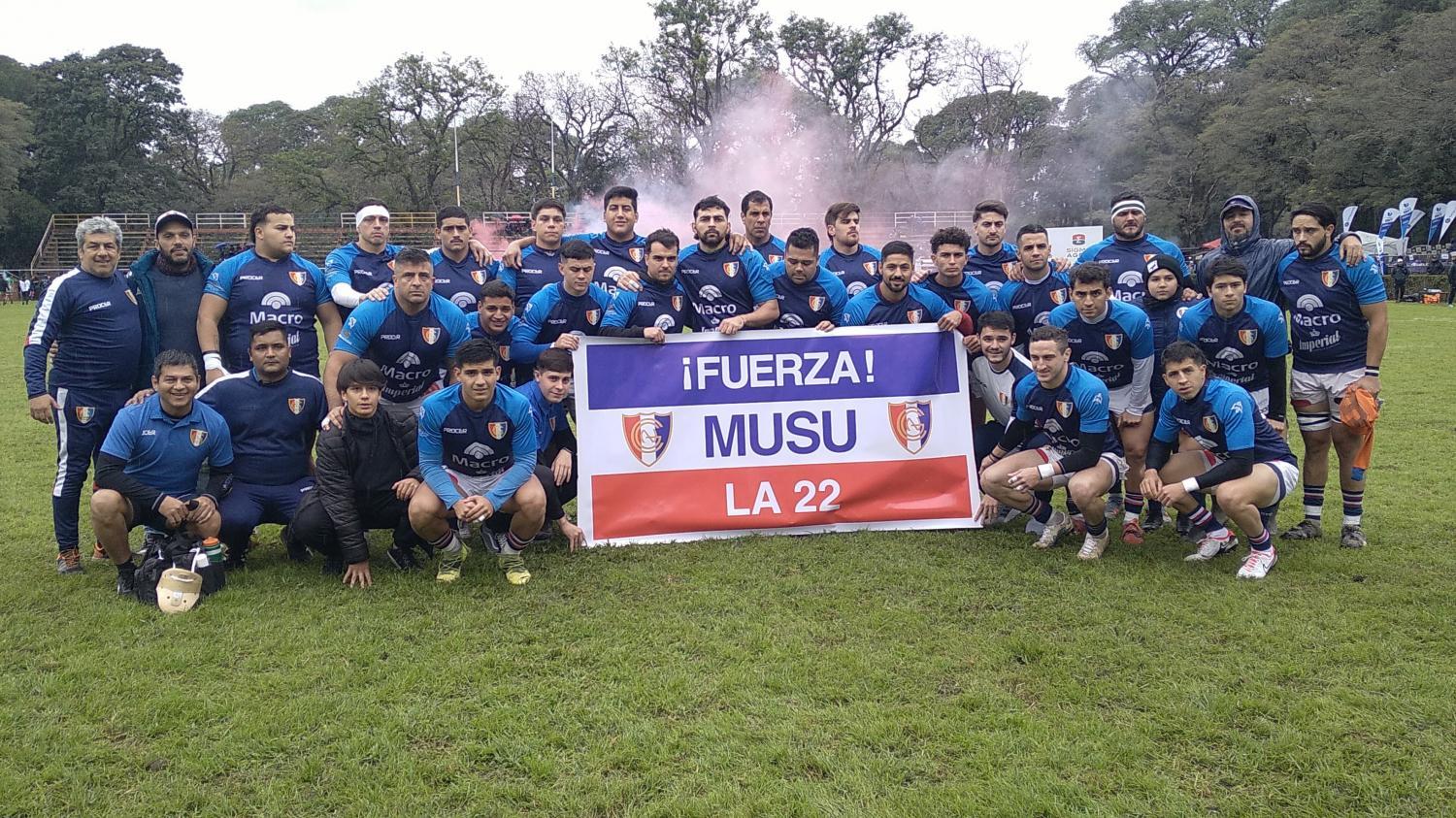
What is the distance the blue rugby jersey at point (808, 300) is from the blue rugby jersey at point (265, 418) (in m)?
2.94

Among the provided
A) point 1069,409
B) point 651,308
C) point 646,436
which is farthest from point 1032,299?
point 646,436

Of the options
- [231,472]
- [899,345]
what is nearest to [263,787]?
[231,472]

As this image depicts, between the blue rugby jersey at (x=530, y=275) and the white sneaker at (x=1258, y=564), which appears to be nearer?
the white sneaker at (x=1258, y=564)

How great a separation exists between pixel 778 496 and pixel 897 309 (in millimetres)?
1525

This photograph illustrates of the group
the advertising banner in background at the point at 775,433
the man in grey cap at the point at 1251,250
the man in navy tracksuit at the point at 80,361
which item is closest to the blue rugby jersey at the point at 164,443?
the man in navy tracksuit at the point at 80,361

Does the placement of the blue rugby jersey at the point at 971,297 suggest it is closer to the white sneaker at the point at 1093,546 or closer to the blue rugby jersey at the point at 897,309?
the blue rugby jersey at the point at 897,309

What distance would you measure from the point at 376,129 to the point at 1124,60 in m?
46.8

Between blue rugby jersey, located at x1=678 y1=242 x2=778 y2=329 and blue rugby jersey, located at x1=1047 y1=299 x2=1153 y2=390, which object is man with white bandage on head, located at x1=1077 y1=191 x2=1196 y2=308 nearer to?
blue rugby jersey, located at x1=1047 y1=299 x2=1153 y2=390

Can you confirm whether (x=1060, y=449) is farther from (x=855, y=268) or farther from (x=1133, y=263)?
(x=855, y=268)

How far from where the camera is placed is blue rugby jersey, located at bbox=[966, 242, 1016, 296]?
664cm

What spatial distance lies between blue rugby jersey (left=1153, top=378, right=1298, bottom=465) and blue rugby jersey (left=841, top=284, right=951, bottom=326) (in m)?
1.58

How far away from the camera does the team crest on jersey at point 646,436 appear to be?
591 cm

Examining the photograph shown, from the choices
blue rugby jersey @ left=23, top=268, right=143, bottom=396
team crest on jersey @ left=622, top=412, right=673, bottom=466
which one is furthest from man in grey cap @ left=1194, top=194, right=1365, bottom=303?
A: blue rugby jersey @ left=23, top=268, right=143, bottom=396

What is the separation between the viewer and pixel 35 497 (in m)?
7.15
